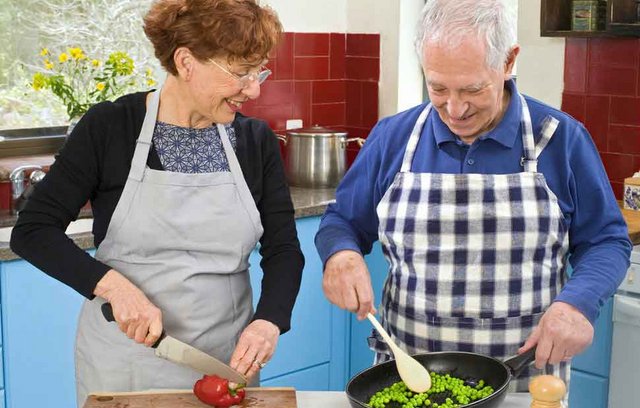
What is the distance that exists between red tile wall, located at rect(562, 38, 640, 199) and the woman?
185cm

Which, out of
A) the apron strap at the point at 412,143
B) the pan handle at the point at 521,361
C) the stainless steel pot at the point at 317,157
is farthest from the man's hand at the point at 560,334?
the stainless steel pot at the point at 317,157

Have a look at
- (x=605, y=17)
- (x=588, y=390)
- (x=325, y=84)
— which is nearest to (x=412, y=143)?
(x=588, y=390)

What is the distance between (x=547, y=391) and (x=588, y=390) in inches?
72.5

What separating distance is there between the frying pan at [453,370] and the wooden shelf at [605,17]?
6.21ft

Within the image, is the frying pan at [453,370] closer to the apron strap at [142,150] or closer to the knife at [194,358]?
the knife at [194,358]

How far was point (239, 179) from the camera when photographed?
84.0 inches

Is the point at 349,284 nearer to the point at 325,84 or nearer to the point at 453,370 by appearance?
the point at 453,370

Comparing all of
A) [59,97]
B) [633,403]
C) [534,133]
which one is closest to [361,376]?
[534,133]

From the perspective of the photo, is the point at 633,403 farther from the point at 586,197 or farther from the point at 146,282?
the point at 146,282

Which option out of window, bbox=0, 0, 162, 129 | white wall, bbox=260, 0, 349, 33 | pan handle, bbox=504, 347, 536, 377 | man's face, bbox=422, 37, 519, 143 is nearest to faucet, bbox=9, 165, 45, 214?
window, bbox=0, 0, 162, 129

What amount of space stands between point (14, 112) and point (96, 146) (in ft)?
5.87

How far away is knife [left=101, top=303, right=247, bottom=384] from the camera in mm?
1907

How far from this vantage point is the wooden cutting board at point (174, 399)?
73.0 inches

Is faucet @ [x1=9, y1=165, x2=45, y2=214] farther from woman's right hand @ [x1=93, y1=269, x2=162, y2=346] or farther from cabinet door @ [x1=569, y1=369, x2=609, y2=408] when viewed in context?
cabinet door @ [x1=569, y1=369, x2=609, y2=408]
